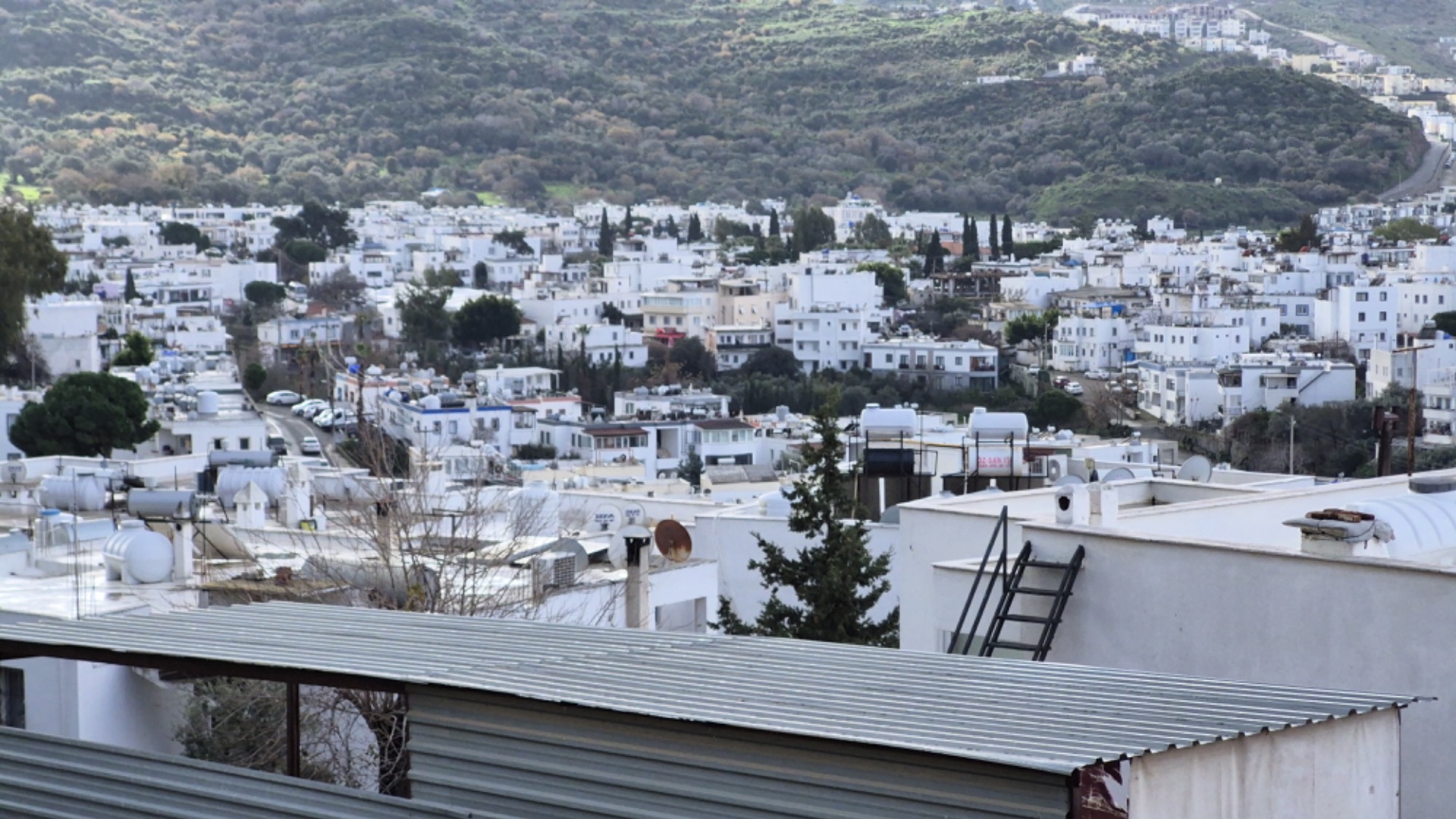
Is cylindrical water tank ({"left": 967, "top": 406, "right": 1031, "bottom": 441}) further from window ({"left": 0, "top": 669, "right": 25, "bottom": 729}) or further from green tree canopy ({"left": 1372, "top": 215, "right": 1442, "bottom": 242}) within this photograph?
green tree canopy ({"left": 1372, "top": 215, "right": 1442, "bottom": 242})

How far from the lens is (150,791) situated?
3668mm

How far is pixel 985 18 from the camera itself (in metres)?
110

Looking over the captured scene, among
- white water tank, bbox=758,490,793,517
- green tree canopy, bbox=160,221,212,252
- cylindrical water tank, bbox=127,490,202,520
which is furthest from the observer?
green tree canopy, bbox=160,221,212,252

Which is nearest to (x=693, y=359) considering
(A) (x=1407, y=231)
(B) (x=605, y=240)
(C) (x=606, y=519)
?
(B) (x=605, y=240)

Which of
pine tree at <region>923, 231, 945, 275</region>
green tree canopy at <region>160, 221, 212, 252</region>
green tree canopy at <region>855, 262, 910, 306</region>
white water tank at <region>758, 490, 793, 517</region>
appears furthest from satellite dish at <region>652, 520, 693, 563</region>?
green tree canopy at <region>160, 221, 212, 252</region>

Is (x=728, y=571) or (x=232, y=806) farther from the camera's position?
(x=728, y=571)

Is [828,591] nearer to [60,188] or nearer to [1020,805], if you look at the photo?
[1020,805]

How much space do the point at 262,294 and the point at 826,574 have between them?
1788 inches

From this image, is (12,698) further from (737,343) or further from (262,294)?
(262,294)

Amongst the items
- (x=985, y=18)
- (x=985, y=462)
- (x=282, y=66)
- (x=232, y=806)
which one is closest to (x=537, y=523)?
(x=985, y=462)

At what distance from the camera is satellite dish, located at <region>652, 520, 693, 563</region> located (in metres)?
12.8

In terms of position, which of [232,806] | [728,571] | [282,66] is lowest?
[728,571]

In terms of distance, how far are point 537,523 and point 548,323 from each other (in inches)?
1432

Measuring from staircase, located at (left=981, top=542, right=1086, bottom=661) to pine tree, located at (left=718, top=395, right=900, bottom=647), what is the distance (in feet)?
13.6
